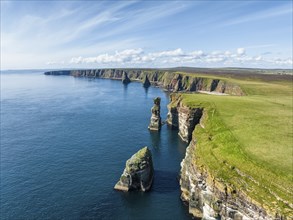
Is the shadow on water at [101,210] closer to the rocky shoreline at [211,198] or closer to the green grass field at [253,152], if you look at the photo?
the rocky shoreline at [211,198]

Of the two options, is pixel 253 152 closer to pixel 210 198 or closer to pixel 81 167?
pixel 210 198

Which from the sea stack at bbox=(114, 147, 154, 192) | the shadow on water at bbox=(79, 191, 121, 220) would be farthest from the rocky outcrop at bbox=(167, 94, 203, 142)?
the shadow on water at bbox=(79, 191, 121, 220)

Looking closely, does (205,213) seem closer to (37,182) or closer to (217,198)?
(217,198)

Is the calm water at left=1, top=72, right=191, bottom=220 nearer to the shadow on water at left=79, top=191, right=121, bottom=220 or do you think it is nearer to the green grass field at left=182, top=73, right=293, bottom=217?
the shadow on water at left=79, top=191, right=121, bottom=220

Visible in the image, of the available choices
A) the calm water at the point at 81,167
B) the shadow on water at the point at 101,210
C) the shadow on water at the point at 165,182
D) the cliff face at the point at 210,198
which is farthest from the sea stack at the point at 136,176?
the cliff face at the point at 210,198

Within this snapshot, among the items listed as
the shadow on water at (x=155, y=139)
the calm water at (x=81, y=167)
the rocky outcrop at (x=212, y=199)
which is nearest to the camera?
the rocky outcrop at (x=212, y=199)
